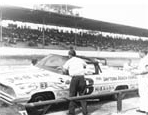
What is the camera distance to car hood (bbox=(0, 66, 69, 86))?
6.08 metres

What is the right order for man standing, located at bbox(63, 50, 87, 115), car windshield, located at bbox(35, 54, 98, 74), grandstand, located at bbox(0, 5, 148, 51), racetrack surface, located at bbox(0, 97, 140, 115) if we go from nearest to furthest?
man standing, located at bbox(63, 50, 87, 115), racetrack surface, located at bbox(0, 97, 140, 115), car windshield, located at bbox(35, 54, 98, 74), grandstand, located at bbox(0, 5, 148, 51)

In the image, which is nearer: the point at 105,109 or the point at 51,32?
the point at 105,109

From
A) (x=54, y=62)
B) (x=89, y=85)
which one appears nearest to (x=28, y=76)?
(x=54, y=62)

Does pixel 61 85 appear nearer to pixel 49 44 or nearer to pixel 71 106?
pixel 71 106

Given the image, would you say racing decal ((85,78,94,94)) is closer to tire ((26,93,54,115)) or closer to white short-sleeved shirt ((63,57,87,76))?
white short-sleeved shirt ((63,57,87,76))

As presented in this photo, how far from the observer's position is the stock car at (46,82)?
19.4 feet

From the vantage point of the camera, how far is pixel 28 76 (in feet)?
20.9

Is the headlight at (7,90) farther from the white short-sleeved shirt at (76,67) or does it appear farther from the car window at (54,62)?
the car window at (54,62)

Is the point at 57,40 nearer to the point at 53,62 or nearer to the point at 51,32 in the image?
the point at 51,32

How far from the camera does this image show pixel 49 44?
1232 inches

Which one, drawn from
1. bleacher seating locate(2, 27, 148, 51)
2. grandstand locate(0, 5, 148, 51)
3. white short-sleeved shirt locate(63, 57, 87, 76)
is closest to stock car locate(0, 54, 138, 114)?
white short-sleeved shirt locate(63, 57, 87, 76)

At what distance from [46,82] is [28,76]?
461mm

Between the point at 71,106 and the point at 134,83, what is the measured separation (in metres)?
3.30

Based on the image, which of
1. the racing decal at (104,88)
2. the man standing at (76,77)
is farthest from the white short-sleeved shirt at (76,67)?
the racing decal at (104,88)
